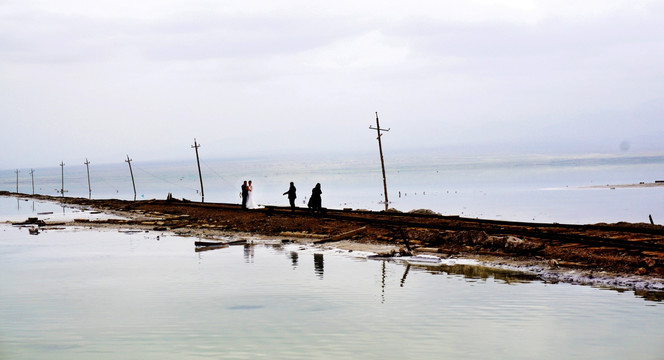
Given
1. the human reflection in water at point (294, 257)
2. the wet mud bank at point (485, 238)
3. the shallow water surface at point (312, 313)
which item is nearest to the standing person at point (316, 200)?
the wet mud bank at point (485, 238)

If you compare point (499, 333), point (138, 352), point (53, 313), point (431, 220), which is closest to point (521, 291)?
point (499, 333)

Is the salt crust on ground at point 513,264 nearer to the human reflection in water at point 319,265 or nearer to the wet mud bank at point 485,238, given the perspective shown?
the wet mud bank at point 485,238

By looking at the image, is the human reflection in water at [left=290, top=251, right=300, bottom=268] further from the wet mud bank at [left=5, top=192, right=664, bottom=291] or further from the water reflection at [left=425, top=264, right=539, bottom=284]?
the water reflection at [left=425, top=264, right=539, bottom=284]

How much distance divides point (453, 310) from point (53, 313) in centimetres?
953

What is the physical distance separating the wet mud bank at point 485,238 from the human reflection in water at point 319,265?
165cm

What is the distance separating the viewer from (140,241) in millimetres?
30281

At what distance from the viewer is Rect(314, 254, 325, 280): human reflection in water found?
64.5 ft

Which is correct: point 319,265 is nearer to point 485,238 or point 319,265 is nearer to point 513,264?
point 485,238

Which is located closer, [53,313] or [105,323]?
[105,323]

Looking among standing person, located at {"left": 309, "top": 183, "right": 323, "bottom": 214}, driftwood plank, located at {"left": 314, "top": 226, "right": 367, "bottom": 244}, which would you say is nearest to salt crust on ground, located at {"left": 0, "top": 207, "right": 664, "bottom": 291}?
driftwood plank, located at {"left": 314, "top": 226, "right": 367, "bottom": 244}

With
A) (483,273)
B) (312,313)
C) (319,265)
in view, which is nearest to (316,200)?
(319,265)

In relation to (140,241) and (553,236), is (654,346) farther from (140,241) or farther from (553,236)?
(140,241)

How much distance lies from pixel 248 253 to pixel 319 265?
14.5 ft

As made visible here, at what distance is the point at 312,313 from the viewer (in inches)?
572
